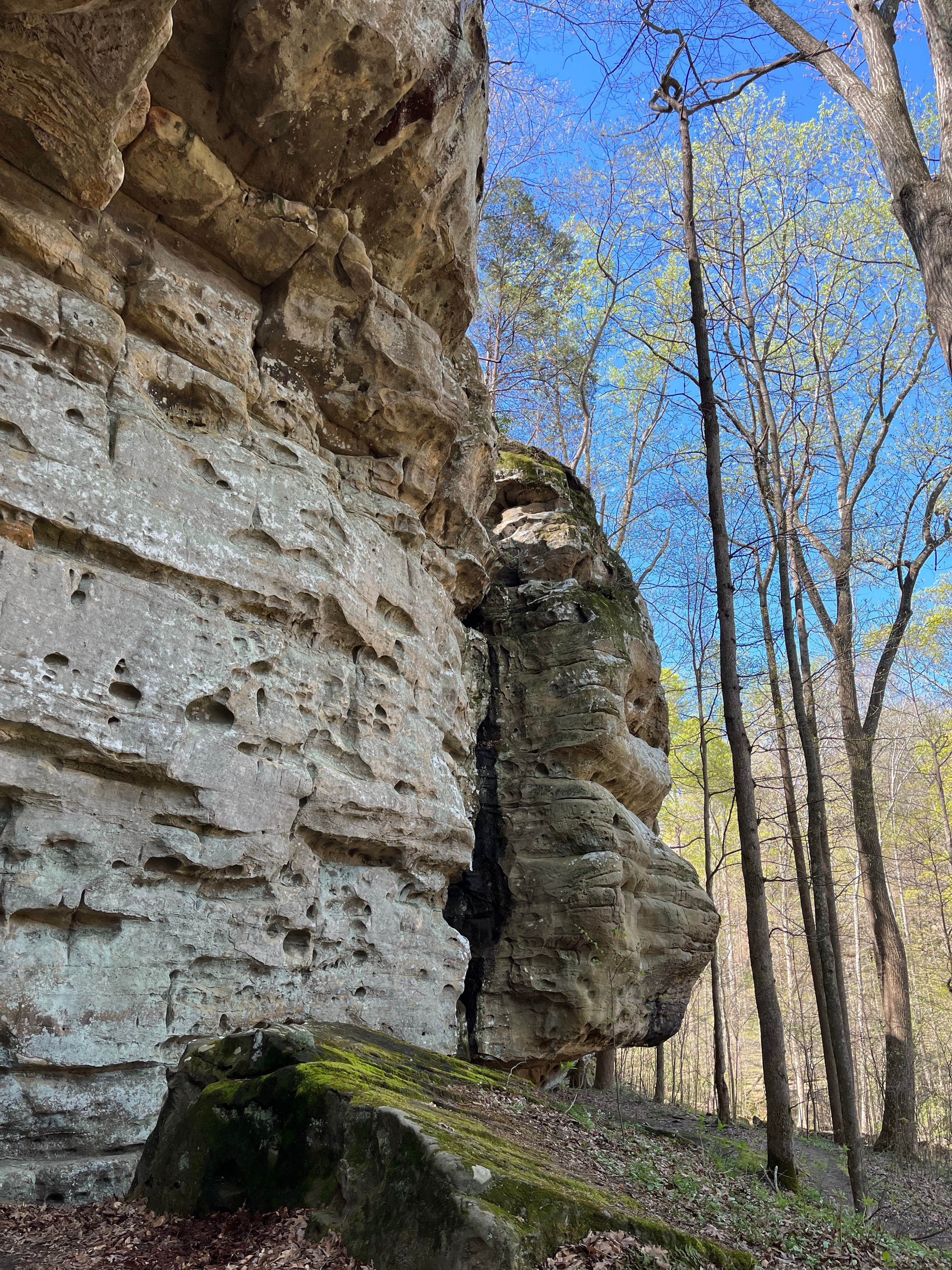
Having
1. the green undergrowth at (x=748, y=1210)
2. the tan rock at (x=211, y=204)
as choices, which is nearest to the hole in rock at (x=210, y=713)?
the green undergrowth at (x=748, y=1210)

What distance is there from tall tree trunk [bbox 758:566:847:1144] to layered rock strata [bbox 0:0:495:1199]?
667 cm

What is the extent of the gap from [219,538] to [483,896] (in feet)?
21.5

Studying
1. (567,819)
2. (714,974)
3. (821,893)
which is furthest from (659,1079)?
(567,819)

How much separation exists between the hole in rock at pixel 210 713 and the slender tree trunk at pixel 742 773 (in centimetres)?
549

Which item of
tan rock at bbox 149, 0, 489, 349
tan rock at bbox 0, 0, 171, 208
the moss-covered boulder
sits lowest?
the moss-covered boulder

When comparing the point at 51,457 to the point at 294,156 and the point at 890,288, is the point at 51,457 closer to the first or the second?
the point at 294,156

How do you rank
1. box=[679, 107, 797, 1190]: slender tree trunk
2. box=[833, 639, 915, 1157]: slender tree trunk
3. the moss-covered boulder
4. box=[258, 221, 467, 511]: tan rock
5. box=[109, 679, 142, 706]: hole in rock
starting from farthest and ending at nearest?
1. box=[833, 639, 915, 1157]: slender tree trunk
2. box=[679, 107, 797, 1190]: slender tree trunk
3. box=[258, 221, 467, 511]: tan rock
4. box=[109, 679, 142, 706]: hole in rock
5. the moss-covered boulder

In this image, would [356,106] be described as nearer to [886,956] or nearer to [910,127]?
[910,127]

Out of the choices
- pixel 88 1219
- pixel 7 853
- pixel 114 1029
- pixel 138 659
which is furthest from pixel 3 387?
pixel 88 1219

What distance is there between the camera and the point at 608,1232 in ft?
11.7

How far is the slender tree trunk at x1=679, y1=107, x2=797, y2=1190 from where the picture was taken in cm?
891

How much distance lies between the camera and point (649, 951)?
12.2 meters

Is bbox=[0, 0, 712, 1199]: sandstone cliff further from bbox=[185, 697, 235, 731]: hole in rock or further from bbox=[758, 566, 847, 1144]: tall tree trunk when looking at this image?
bbox=[758, 566, 847, 1144]: tall tree trunk

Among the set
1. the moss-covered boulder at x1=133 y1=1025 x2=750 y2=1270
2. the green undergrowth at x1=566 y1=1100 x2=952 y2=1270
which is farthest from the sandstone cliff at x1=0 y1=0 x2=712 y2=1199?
the green undergrowth at x1=566 y1=1100 x2=952 y2=1270
